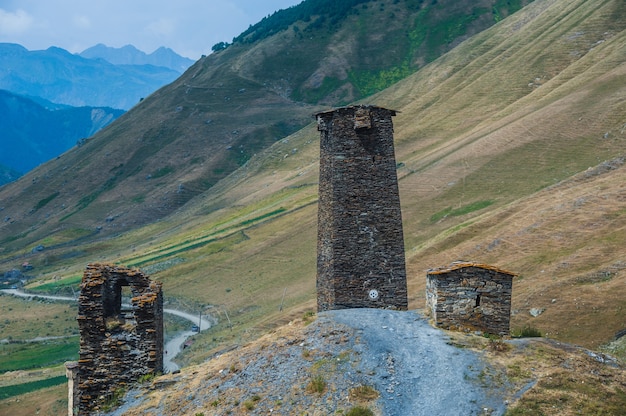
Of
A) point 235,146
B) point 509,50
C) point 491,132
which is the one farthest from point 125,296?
point 235,146

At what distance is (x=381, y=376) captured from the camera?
1556 centimetres

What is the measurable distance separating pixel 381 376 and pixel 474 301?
11.5 feet

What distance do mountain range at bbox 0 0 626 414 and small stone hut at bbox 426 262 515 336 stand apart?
3.40m

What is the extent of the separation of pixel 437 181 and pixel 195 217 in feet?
200

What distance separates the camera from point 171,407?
16.9 meters

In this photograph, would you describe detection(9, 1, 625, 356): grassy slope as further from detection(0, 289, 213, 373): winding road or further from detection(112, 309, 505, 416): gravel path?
detection(112, 309, 505, 416): gravel path

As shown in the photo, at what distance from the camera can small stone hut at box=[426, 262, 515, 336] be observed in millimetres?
17609

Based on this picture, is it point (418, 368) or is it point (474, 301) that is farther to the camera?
point (474, 301)

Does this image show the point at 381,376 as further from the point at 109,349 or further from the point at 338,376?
the point at 109,349

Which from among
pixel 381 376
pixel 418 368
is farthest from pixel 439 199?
pixel 381 376

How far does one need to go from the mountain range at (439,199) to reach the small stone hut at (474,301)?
11.1 feet

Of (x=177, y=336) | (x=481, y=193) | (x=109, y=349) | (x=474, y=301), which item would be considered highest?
(x=481, y=193)

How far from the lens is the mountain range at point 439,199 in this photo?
2064 inches

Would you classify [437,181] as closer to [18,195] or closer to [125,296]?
[125,296]
